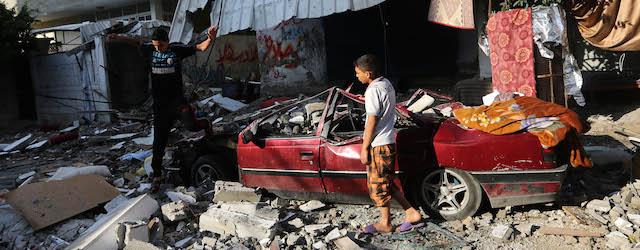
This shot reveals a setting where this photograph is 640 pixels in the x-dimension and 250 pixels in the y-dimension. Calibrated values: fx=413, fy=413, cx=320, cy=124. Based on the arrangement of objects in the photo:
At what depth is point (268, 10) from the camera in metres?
8.66

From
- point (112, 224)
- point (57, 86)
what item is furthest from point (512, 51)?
point (57, 86)

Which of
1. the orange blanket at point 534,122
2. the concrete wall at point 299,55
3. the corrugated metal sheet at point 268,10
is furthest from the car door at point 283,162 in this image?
the concrete wall at point 299,55

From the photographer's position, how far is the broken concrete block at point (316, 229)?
385 cm

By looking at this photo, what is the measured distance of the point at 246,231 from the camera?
393cm

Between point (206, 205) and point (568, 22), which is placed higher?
point (568, 22)

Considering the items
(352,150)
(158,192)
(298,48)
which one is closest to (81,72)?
(298,48)

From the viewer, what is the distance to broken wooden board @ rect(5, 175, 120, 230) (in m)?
4.36

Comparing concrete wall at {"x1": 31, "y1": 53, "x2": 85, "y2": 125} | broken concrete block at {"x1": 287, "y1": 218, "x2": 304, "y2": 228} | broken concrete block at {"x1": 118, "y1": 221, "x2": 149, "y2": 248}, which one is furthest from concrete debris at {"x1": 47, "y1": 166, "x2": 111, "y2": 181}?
concrete wall at {"x1": 31, "y1": 53, "x2": 85, "y2": 125}

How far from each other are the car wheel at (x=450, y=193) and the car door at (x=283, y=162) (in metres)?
1.09

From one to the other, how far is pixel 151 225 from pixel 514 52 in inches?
243

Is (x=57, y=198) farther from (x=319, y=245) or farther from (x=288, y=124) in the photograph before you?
(x=319, y=245)

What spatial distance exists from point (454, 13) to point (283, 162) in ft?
14.9

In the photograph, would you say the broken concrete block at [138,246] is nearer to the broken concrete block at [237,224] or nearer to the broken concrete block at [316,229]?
the broken concrete block at [237,224]

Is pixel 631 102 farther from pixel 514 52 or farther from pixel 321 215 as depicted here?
pixel 321 215
